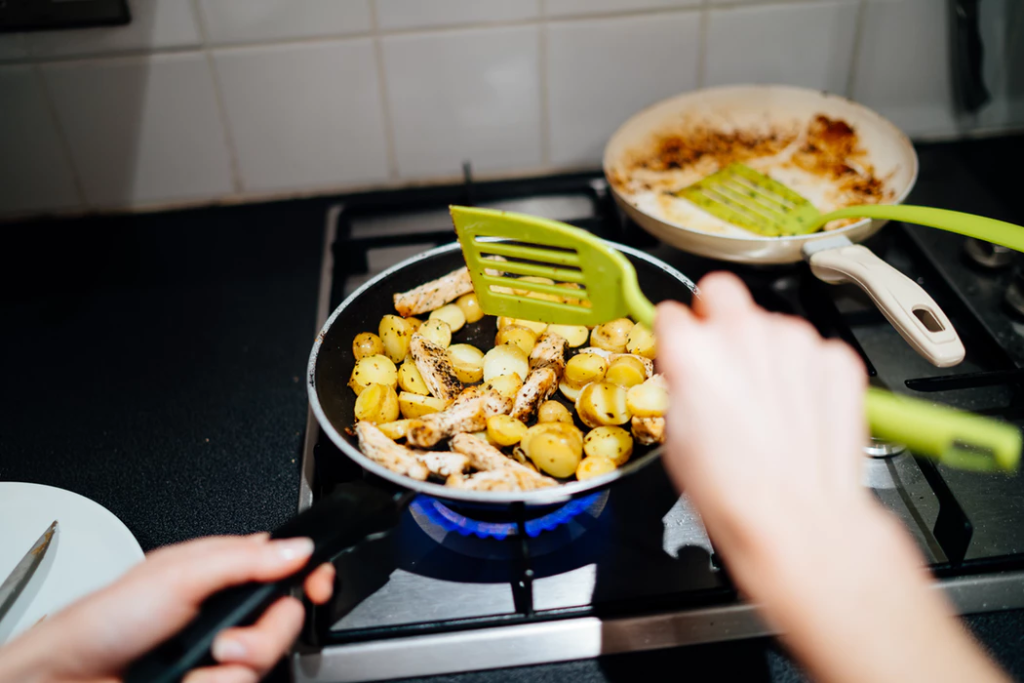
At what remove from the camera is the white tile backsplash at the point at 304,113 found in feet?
3.41

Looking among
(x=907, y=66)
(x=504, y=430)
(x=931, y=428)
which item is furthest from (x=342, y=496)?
(x=907, y=66)

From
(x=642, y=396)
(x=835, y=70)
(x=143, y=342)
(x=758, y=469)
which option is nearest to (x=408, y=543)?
(x=642, y=396)

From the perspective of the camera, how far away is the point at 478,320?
2.91 feet

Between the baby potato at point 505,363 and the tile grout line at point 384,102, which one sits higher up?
the tile grout line at point 384,102

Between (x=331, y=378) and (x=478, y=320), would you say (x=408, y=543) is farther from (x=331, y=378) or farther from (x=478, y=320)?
(x=478, y=320)

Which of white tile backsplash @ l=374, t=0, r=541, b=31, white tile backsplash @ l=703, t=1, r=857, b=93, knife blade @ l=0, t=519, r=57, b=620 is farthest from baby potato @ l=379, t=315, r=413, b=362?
white tile backsplash @ l=703, t=1, r=857, b=93

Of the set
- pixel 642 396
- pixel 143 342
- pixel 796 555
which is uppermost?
pixel 796 555

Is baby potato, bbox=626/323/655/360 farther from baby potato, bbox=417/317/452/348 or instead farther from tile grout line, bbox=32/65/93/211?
A: tile grout line, bbox=32/65/93/211

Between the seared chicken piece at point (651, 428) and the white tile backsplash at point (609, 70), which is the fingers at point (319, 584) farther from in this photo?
the white tile backsplash at point (609, 70)

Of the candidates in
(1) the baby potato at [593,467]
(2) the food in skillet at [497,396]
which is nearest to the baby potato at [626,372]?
(2) the food in skillet at [497,396]

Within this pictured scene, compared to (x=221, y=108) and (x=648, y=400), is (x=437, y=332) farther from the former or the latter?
(x=221, y=108)

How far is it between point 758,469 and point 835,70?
0.89 m

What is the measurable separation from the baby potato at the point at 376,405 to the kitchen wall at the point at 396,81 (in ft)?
1.71

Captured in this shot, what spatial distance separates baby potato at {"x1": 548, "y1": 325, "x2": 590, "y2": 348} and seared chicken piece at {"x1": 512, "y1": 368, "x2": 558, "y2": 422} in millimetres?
81
